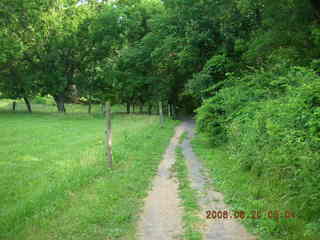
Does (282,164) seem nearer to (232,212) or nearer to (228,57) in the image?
(232,212)

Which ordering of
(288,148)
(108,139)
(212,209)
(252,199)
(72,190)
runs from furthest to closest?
(108,139) < (72,190) < (252,199) < (212,209) < (288,148)

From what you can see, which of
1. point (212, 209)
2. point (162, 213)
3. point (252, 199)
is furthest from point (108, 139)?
point (252, 199)

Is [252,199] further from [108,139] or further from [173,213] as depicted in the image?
[108,139]

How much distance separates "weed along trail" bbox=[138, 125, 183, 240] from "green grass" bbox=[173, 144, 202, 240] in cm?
13

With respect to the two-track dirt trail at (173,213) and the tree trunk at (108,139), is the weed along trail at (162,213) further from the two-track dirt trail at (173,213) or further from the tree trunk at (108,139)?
the tree trunk at (108,139)

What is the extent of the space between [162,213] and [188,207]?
62cm

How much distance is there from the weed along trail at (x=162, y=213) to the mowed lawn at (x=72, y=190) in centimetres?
24

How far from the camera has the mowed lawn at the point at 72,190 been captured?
4938 millimetres

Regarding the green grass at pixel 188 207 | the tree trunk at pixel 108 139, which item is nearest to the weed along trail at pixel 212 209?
the green grass at pixel 188 207

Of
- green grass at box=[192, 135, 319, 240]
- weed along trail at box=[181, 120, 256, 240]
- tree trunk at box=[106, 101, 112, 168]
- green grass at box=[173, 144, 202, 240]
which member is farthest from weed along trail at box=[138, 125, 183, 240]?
tree trunk at box=[106, 101, 112, 168]

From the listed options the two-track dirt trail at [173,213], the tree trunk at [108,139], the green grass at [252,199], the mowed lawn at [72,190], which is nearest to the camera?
the green grass at [252,199]

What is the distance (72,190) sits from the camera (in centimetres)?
689

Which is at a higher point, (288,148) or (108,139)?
(288,148)

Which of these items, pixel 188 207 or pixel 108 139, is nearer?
pixel 188 207
